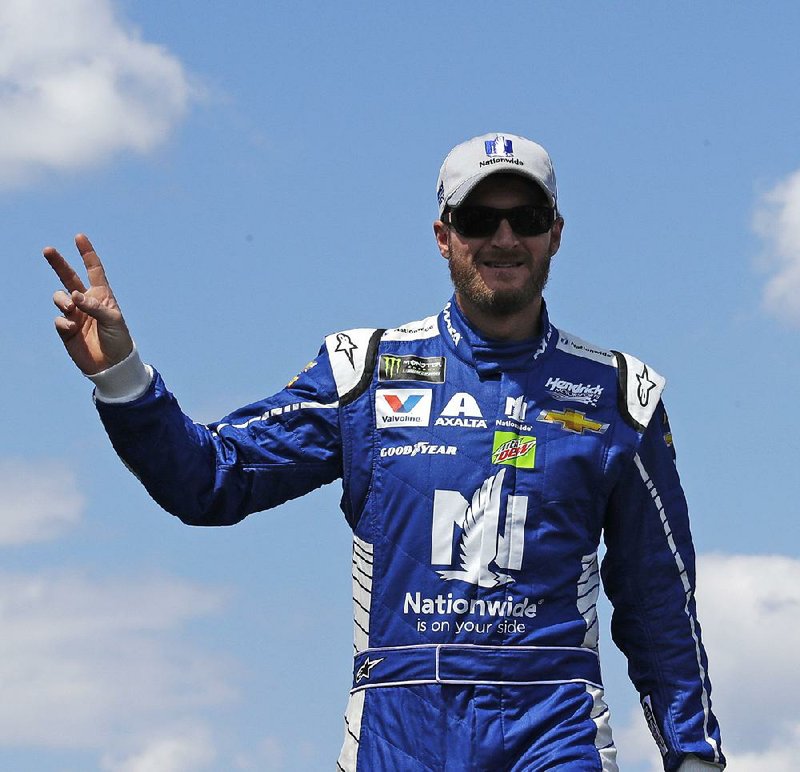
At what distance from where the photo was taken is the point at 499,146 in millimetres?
8523

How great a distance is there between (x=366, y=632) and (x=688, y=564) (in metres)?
1.56

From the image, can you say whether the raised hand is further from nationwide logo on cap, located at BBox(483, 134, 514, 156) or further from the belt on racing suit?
nationwide logo on cap, located at BBox(483, 134, 514, 156)

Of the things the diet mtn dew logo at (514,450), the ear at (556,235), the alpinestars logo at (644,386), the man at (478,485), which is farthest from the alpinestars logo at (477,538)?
the ear at (556,235)

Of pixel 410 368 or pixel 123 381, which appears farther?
pixel 410 368

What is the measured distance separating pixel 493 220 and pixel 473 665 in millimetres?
1947

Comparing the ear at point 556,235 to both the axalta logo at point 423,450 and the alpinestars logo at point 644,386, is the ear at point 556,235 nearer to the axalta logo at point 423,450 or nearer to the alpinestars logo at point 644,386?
the alpinestars logo at point 644,386

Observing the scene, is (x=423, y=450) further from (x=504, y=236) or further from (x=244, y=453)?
(x=504, y=236)

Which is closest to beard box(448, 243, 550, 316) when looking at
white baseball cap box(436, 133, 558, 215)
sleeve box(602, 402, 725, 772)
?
white baseball cap box(436, 133, 558, 215)

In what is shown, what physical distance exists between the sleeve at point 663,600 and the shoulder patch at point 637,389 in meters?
0.05

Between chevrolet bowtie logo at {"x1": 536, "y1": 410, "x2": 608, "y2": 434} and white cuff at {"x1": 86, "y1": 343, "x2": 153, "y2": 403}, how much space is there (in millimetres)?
1719

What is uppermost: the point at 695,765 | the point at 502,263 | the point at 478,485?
the point at 502,263

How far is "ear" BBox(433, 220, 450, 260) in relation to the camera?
8.59 meters

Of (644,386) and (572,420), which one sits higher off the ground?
(644,386)

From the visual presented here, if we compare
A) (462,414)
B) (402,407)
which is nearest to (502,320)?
(462,414)
